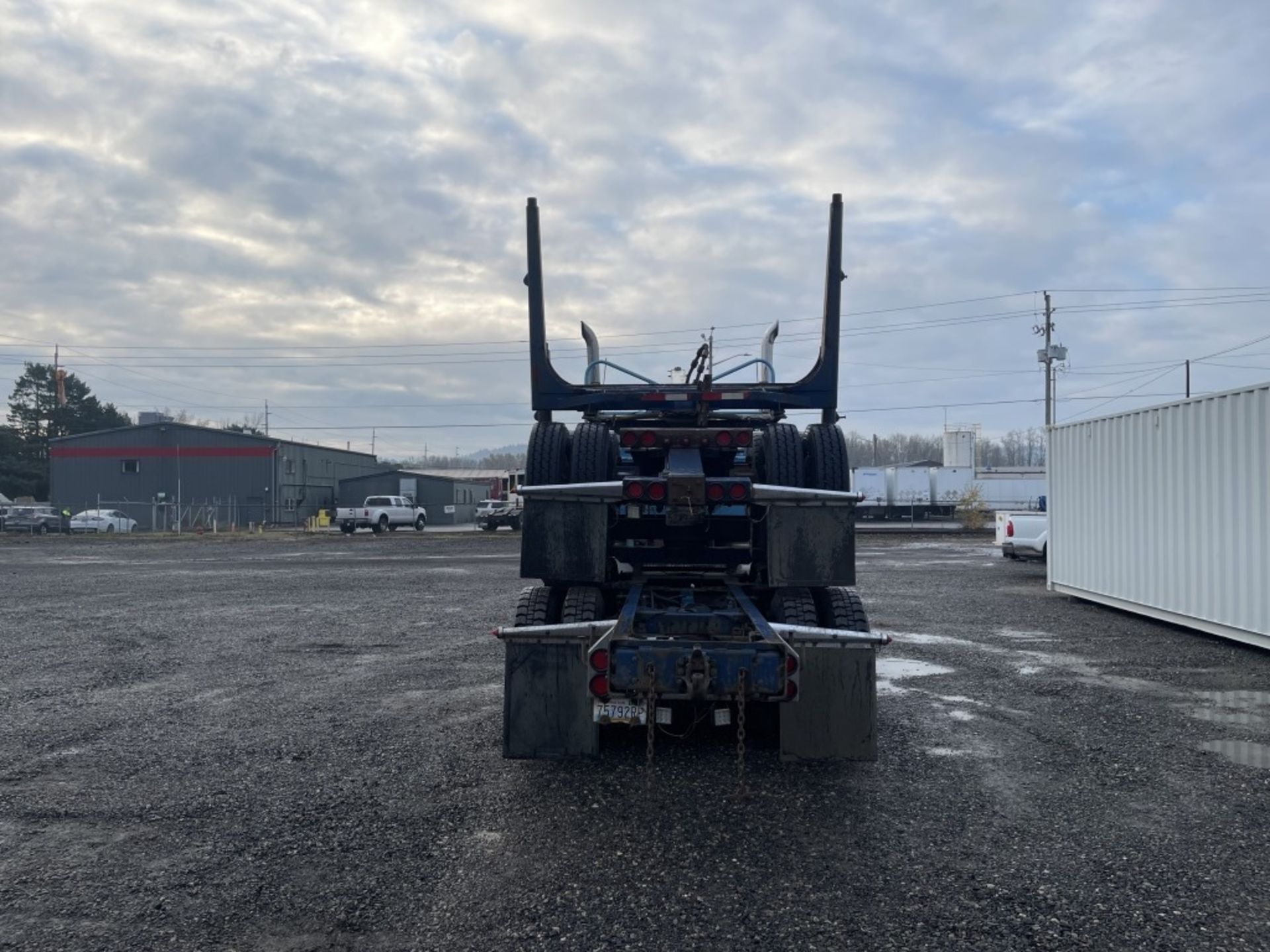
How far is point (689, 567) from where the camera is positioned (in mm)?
7145

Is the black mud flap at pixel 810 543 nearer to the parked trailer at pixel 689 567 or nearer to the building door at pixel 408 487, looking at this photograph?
the parked trailer at pixel 689 567

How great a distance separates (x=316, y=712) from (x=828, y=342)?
5.00m

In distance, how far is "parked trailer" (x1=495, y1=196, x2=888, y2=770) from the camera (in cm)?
513

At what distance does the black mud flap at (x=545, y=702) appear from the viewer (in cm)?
553

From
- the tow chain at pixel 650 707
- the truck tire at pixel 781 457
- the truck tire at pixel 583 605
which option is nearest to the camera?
the tow chain at pixel 650 707

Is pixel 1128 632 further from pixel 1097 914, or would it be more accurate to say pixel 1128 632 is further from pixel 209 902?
pixel 209 902

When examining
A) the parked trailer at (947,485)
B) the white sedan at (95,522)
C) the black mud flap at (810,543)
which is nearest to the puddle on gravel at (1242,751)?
the black mud flap at (810,543)

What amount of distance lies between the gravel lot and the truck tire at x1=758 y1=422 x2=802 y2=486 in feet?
6.34

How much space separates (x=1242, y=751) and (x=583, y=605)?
14.7 feet

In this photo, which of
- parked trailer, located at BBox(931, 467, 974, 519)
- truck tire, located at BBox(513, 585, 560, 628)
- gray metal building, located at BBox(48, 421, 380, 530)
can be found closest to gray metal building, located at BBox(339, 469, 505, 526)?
gray metal building, located at BBox(48, 421, 380, 530)

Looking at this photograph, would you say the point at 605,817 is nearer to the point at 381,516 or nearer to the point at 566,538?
the point at 566,538

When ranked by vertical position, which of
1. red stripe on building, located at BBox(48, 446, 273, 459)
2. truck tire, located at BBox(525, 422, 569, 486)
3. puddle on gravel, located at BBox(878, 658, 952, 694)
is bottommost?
puddle on gravel, located at BBox(878, 658, 952, 694)

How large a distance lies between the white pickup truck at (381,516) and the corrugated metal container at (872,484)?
72.5 ft

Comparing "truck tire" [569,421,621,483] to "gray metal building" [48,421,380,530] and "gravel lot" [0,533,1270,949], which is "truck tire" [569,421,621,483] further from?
"gray metal building" [48,421,380,530]
